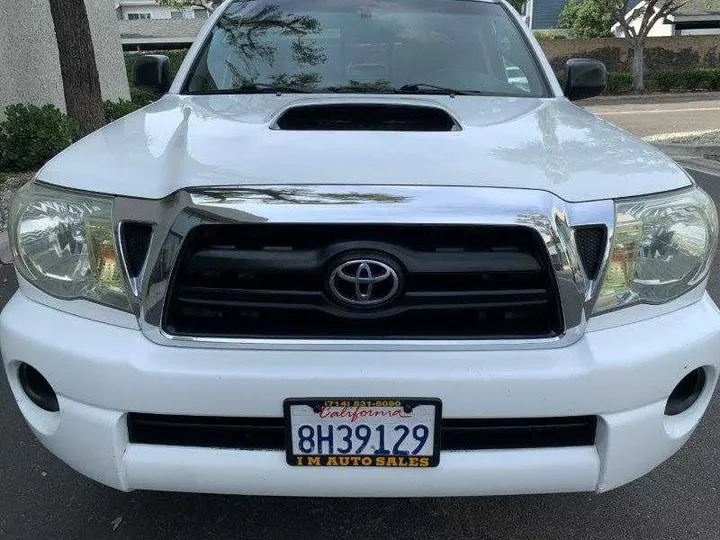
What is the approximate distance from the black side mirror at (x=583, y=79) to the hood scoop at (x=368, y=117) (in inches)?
46.8

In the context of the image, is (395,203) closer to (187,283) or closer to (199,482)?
(187,283)

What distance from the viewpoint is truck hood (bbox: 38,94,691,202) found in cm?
163

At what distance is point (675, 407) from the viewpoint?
1805mm

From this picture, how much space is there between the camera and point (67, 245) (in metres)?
1.73

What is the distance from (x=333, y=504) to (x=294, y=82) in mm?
1703

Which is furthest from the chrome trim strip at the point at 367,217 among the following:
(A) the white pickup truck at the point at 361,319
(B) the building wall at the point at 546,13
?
(B) the building wall at the point at 546,13

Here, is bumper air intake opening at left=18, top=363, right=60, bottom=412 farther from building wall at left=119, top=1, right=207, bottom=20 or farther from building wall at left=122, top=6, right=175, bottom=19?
building wall at left=122, top=6, right=175, bottom=19

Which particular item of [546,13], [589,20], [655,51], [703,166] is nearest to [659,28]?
[589,20]

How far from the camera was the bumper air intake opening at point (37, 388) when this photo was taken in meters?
1.79

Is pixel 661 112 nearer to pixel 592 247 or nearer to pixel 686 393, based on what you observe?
pixel 686 393

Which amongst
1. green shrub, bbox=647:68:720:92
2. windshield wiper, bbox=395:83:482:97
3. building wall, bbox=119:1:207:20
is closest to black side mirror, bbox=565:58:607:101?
windshield wiper, bbox=395:83:482:97

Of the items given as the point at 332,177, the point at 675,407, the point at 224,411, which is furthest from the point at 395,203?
the point at 675,407

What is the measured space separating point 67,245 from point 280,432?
0.75 meters

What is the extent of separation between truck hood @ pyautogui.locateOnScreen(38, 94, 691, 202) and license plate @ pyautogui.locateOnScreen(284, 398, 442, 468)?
1.79 ft
